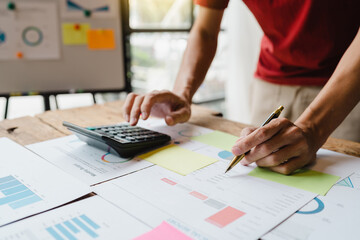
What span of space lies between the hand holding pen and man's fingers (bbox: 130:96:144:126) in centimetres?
30

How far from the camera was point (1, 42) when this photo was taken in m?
1.56

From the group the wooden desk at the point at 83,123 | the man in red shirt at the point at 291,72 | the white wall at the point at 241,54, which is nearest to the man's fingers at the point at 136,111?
the man in red shirt at the point at 291,72

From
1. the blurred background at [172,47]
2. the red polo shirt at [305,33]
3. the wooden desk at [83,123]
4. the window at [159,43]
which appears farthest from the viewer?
the blurred background at [172,47]

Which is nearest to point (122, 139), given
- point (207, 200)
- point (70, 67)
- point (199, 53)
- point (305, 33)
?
point (207, 200)

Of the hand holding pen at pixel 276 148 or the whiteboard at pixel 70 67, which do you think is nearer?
the hand holding pen at pixel 276 148

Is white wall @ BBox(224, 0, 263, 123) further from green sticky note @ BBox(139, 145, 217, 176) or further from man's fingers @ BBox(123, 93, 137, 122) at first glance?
green sticky note @ BBox(139, 145, 217, 176)

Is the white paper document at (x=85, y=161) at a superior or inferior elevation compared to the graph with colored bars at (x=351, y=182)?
superior

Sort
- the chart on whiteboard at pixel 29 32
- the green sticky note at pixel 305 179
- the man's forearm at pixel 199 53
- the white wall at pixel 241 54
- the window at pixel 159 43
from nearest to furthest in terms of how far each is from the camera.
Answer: the green sticky note at pixel 305 179, the man's forearm at pixel 199 53, the chart on whiteboard at pixel 29 32, the window at pixel 159 43, the white wall at pixel 241 54

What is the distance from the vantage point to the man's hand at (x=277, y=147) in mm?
553

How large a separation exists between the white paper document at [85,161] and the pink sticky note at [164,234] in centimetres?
17

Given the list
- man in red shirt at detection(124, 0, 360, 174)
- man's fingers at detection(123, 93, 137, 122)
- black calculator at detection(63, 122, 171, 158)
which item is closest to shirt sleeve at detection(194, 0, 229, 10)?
man in red shirt at detection(124, 0, 360, 174)

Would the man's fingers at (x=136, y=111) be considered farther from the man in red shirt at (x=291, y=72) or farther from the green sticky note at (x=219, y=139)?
the green sticky note at (x=219, y=139)

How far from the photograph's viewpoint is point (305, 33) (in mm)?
971

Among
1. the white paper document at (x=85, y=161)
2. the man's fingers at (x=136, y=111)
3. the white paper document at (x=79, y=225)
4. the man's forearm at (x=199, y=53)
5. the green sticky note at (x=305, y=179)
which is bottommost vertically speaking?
the green sticky note at (x=305, y=179)
